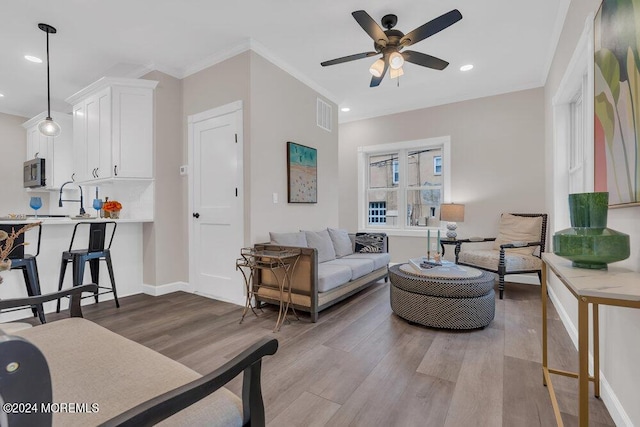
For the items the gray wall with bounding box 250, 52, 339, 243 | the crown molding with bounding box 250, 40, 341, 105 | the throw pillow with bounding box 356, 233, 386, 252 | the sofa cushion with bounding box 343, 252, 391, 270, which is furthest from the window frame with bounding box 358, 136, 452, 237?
the gray wall with bounding box 250, 52, 339, 243

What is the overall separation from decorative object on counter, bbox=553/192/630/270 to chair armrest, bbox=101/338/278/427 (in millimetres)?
1373

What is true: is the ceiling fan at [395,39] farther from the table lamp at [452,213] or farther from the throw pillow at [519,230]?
the throw pillow at [519,230]

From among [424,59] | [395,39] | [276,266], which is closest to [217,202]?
[276,266]

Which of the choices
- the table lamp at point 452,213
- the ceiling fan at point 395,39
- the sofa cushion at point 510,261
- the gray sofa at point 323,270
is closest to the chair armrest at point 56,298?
the gray sofa at point 323,270

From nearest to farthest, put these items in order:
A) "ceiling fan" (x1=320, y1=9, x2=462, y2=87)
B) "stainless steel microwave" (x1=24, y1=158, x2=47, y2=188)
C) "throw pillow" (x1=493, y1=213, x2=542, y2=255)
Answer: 1. "ceiling fan" (x1=320, y1=9, x2=462, y2=87)
2. "throw pillow" (x1=493, y1=213, x2=542, y2=255)
3. "stainless steel microwave" (x1=24, y1=158, x2=47, y2=188)

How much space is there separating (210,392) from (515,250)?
4.40 meters

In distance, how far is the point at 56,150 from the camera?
5195 millimetres

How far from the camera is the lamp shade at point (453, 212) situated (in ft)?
14.6

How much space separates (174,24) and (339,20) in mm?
1638

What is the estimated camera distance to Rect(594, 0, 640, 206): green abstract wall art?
133 cm

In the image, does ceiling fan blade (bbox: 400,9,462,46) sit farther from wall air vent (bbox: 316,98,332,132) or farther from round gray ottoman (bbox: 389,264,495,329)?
round gray ottoman (bbox: 389,264,495,329)

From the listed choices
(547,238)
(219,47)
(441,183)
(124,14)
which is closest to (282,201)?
(219,47)

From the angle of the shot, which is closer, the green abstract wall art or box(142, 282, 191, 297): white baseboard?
the green abstract wall art

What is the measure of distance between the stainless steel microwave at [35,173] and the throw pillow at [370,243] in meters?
5.38
